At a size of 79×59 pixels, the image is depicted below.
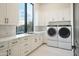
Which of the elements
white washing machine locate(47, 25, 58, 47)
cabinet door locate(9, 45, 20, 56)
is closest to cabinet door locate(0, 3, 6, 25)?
cabinet door locate(9, 45, 20, 56)

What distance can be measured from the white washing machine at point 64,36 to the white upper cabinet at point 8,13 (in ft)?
5.57

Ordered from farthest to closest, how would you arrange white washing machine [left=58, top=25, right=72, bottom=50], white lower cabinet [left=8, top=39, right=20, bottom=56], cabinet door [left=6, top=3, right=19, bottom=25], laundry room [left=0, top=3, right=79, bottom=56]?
white washing machine [left=58, top=25, right=72, bottom=50] < laundry room [left=0, top=3, right=79, bottom=56] < cabinet door [left=6, top=3, right=19, bottom=25] < white lower cabinet [left=8, top=39, right=20, bottom=56]

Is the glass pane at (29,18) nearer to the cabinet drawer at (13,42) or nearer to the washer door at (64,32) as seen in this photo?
the washer door at (64,32)

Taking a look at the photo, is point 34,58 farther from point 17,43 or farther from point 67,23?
point 67,23

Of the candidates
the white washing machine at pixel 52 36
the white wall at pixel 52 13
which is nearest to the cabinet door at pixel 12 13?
the white wall at pixel 52 13

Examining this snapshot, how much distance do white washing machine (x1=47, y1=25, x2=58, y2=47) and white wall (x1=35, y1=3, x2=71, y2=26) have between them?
26cm

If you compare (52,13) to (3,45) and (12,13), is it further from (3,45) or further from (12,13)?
(3,45)

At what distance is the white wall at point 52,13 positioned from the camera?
3.30 meters

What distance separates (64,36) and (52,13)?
0.91m

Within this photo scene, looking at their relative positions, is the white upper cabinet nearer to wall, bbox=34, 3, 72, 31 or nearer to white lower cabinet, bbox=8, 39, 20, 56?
white lower cabinet, bbox=8, 39, 20, 56

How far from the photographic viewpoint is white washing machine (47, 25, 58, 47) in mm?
3614

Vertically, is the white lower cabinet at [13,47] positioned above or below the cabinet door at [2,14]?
below

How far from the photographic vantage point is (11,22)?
2.41m

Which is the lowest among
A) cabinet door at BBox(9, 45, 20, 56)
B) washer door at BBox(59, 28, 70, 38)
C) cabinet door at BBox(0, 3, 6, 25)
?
cabinet door at BBox(9, 45, 20, 56)
